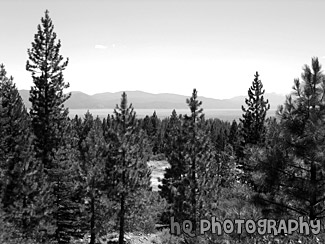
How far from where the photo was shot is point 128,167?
914 inches

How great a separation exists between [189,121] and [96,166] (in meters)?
7.95

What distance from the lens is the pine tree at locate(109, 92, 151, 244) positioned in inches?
899

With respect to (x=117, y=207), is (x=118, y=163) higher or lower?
higher

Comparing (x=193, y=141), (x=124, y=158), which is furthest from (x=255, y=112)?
(x=124, y=158)

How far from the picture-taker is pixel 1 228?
14547 millimetres

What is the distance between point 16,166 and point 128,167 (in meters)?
8.57

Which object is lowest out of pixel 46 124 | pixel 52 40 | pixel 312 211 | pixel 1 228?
pixel 1 228

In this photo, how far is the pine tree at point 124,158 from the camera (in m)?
22.8

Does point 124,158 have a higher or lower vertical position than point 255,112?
lower

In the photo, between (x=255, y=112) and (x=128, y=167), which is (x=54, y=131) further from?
(x=255, y=112)

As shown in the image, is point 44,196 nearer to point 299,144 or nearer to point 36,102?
point 36,102

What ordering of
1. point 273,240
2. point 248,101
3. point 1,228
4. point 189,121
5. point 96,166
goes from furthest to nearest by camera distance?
point 248,101, point 96,166, point 189,121, point 1,228, point 273,240

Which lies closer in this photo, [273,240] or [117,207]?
[273,240]

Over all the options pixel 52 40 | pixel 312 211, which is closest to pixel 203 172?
pixel 312 211
